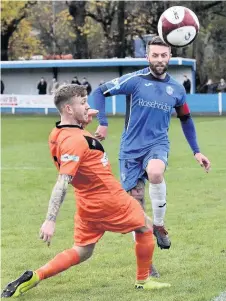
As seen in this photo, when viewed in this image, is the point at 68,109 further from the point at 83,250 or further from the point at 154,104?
the point at 154,104

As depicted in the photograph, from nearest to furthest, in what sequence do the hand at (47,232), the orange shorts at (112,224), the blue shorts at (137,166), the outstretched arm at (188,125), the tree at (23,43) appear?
the hand at (47,232), the orange shorts at (112,224), the blue shorts at (137,166), the outstretched arm at (188,125), the tree at (23,43)

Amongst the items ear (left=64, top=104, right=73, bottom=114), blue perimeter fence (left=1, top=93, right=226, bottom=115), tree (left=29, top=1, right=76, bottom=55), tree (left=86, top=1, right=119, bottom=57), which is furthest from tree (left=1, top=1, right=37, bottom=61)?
ear (left=64, top=104, right=73, bottom=114)

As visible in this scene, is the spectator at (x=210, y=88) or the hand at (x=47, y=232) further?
the spectator at (x=210, y=88)

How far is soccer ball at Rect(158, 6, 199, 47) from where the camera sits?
7586 mm

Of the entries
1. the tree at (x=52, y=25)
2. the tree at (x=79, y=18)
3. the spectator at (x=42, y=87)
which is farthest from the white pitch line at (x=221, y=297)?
the tree at (x=52, y=25)

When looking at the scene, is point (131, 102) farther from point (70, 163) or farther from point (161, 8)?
point (161, 8)

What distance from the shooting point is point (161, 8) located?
146ft

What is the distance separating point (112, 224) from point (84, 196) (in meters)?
0.32

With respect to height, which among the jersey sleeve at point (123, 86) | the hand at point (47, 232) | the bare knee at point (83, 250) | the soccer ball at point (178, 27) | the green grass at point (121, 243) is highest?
the soccer ball at point (178, 27)

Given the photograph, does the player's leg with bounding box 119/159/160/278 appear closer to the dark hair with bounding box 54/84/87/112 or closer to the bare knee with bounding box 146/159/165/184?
the bare knee with bounding box 146/159/165/184

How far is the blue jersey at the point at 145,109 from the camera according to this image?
6.73 metres

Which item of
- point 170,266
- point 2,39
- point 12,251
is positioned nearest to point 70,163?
point 170,266

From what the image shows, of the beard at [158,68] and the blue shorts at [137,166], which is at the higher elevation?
the beard at [158,68]

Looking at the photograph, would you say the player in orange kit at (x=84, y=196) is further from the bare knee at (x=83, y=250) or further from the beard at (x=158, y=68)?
the beard at (x=158, y=68)
